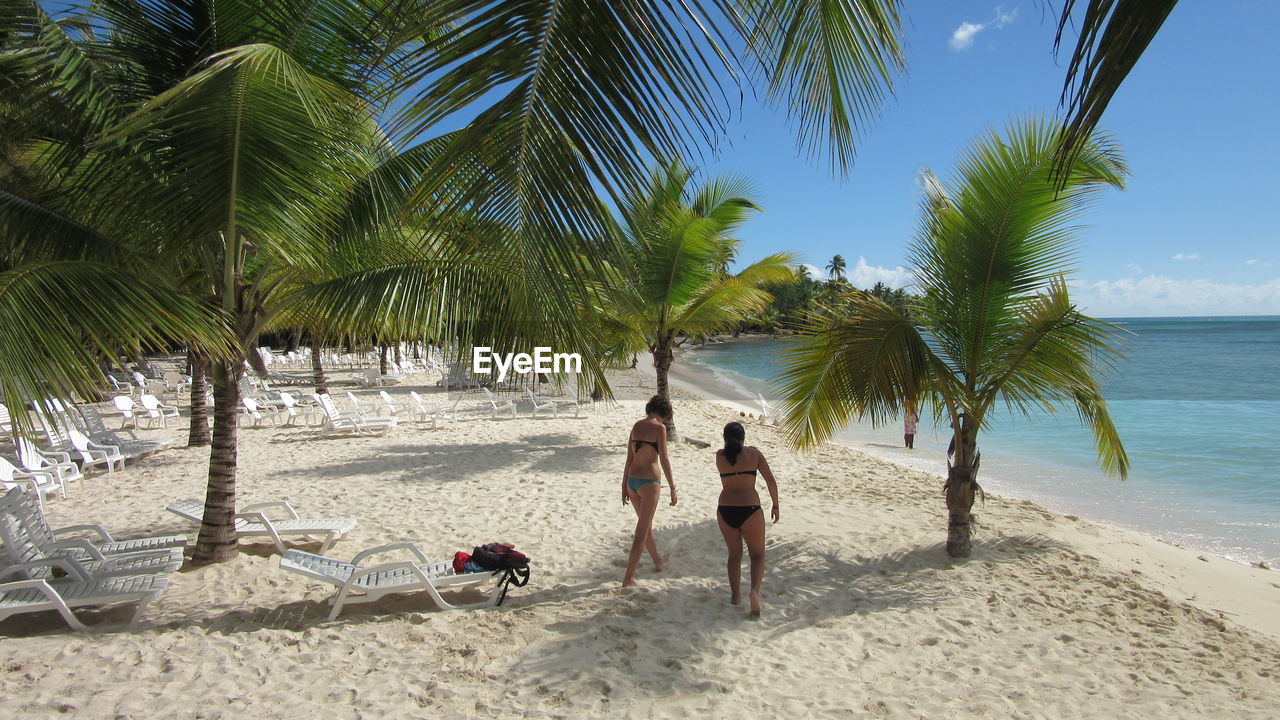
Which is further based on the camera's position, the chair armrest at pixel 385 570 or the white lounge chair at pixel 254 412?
the white lounge chair at pixel 254 412

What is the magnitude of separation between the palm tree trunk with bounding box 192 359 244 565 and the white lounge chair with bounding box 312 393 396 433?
20.7 feet

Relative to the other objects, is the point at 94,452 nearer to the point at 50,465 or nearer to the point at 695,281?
the point at 50,465

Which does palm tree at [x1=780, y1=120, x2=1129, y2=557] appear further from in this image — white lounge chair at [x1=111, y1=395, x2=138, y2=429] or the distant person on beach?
white lounge chair at [x1=111, y1=395, x2=138, y2=429]

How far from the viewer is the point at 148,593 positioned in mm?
3832

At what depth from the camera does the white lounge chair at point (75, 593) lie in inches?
141

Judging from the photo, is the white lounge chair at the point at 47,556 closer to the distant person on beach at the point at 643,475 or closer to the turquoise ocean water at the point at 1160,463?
the distant person on beach at the point at 643,475

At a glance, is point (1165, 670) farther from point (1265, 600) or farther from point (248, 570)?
point (248, 570)

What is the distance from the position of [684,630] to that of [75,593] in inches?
139

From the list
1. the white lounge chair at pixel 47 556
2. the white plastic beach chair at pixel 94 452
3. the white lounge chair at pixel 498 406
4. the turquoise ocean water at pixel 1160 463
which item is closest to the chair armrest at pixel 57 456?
the white plastic beach chair at pixel 94 452

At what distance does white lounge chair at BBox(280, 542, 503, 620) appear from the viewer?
406 cm

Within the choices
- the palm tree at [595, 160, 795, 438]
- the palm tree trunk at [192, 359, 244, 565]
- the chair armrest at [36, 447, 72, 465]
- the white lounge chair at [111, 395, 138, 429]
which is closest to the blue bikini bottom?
the palm tree trunk at [192, 359, 244, 565]

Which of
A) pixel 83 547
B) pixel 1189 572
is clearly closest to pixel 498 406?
pixel 83 547

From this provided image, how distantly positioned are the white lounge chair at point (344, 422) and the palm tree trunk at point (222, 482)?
6322 mm

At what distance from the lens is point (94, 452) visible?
835 centimetres
